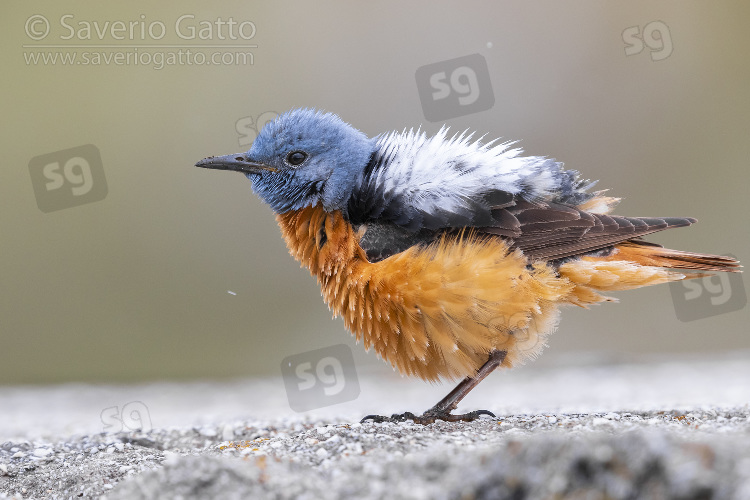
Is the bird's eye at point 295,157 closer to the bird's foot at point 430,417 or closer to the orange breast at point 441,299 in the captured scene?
the orange breast at point 441,299

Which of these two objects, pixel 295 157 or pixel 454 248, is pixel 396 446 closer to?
pixel 454 248

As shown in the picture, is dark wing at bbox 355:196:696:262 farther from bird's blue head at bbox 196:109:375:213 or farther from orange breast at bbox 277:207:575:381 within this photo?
bird's blue head at bbox 196:109:375:213

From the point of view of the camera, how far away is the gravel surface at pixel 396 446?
2.14 m

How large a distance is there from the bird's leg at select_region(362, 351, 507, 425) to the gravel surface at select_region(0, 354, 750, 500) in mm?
168

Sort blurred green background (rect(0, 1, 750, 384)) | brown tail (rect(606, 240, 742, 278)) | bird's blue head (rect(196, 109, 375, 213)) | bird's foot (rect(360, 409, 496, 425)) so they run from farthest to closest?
blurred green background (rect(0, 1, 750, 384))
bird's blue head (rect(196, 109, 375, 213))
brown tail (rect(606, 240, 742, 278))
bird's foot (rect(360, 409, 496, 425))

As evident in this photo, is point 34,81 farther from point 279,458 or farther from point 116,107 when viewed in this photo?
point 279,458

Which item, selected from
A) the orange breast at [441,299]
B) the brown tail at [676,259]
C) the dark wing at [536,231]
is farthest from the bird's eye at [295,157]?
the brown tail at [676,259]

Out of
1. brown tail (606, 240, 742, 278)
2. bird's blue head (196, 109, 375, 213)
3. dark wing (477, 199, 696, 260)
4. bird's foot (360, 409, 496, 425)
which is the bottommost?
bird's foot (360, 409, 496, 425)

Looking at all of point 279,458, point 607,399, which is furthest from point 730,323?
point 279,458

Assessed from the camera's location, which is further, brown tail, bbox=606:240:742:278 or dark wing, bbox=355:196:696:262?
brown tail, bbox=606:240:742:278

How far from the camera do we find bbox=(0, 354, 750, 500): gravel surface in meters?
2.14

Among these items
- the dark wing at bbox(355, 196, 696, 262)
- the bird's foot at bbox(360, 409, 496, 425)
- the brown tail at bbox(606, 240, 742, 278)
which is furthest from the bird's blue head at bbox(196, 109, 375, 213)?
the brown tail at bbox(606, 240, 742, 278)

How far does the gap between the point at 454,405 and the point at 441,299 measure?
2.77 feet

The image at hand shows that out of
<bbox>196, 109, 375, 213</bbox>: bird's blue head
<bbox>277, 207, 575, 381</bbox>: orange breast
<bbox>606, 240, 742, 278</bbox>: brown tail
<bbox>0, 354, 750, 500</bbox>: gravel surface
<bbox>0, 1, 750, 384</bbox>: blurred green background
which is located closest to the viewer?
<bbox>0, 354, 750, 500</bbox>: gravel surface
